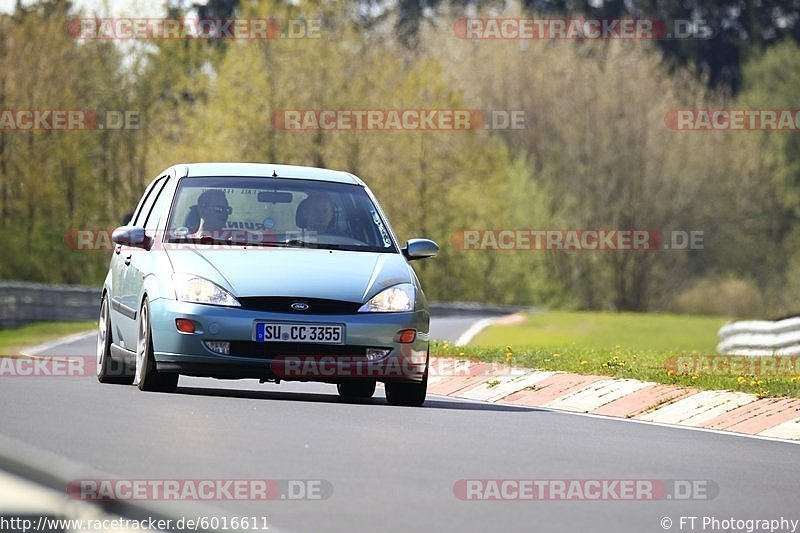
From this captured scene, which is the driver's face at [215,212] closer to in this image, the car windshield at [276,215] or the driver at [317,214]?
the car windshield at [276,215]

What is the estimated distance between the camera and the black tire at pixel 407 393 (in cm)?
1392

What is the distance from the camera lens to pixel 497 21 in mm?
70688

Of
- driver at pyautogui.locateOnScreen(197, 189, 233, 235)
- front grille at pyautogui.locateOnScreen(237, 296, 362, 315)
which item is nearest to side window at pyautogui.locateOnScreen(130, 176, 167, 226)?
driver at pyautogui.locateOnScreen(197, 189, 233, 235)

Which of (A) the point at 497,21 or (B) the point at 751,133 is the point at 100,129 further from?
(B) the point at 751,133

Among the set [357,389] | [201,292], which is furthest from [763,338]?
[201,292]

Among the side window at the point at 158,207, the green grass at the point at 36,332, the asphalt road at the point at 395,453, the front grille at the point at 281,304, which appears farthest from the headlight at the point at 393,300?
the green grass at the point at 36,332

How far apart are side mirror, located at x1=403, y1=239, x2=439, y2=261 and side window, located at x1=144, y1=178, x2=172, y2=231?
1.92 metres

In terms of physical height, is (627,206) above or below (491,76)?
below

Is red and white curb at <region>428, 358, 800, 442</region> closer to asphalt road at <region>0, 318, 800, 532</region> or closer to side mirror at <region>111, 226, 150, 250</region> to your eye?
asphalt road at <region>0, 318, 800, 532</region>

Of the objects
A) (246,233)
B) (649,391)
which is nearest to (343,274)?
(246,233)

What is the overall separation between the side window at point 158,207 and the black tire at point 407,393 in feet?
7.63

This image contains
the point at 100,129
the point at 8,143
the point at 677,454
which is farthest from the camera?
the point at 100,129

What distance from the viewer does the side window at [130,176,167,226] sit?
15664 millimetres

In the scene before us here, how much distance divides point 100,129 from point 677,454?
49.6 m
